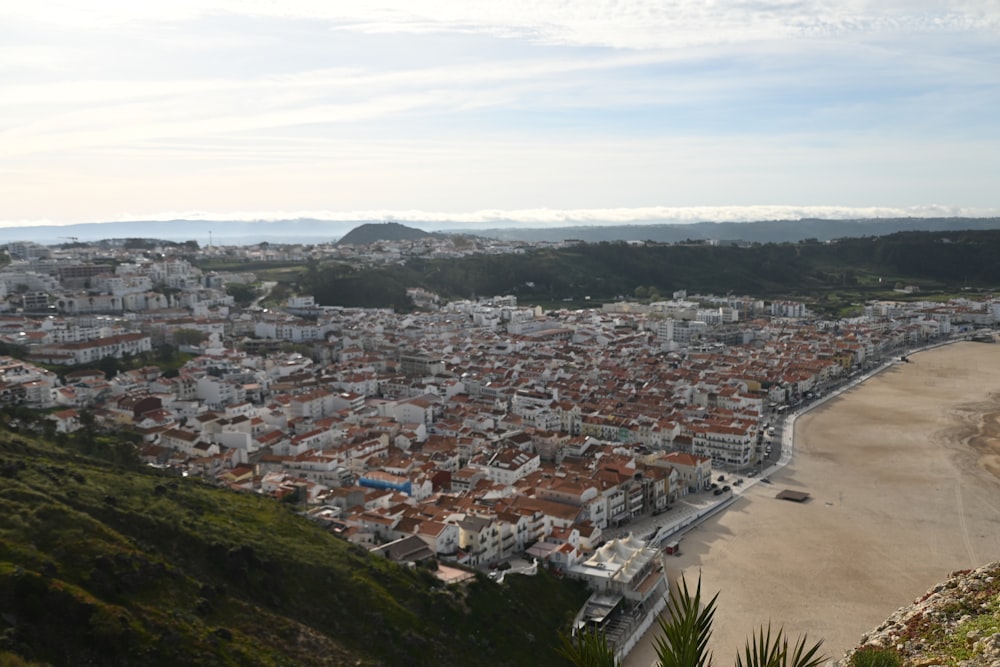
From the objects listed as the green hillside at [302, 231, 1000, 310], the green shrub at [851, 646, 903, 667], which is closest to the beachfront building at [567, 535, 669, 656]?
the green shrub at [851, 646, 903, 667]

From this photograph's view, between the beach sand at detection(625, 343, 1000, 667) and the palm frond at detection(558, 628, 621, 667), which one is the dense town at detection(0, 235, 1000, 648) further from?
the palm frond at detection(558, 628, 621, 667)

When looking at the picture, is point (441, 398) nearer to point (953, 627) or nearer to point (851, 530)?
point (851, 530)

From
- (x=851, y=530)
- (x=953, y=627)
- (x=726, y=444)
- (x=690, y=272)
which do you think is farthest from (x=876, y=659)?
(x=690, y=272)

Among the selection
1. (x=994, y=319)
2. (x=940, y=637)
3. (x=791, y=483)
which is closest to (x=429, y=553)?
(x=940, y=637)

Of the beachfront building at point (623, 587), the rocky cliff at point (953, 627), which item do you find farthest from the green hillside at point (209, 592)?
the rocky cliff at point (953, 627)

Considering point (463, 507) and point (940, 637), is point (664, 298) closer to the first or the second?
point (463, 507)

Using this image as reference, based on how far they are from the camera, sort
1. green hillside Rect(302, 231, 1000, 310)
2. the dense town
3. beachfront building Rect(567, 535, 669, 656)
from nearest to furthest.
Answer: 1. beachfront building Rect(567, 535, 669, 656)
2. the dense town
3. green hillside Rect(302, 231, 1000, 310)

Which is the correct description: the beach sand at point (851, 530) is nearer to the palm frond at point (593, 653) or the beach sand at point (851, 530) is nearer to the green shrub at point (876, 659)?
the green shrub at point (876, 659)
